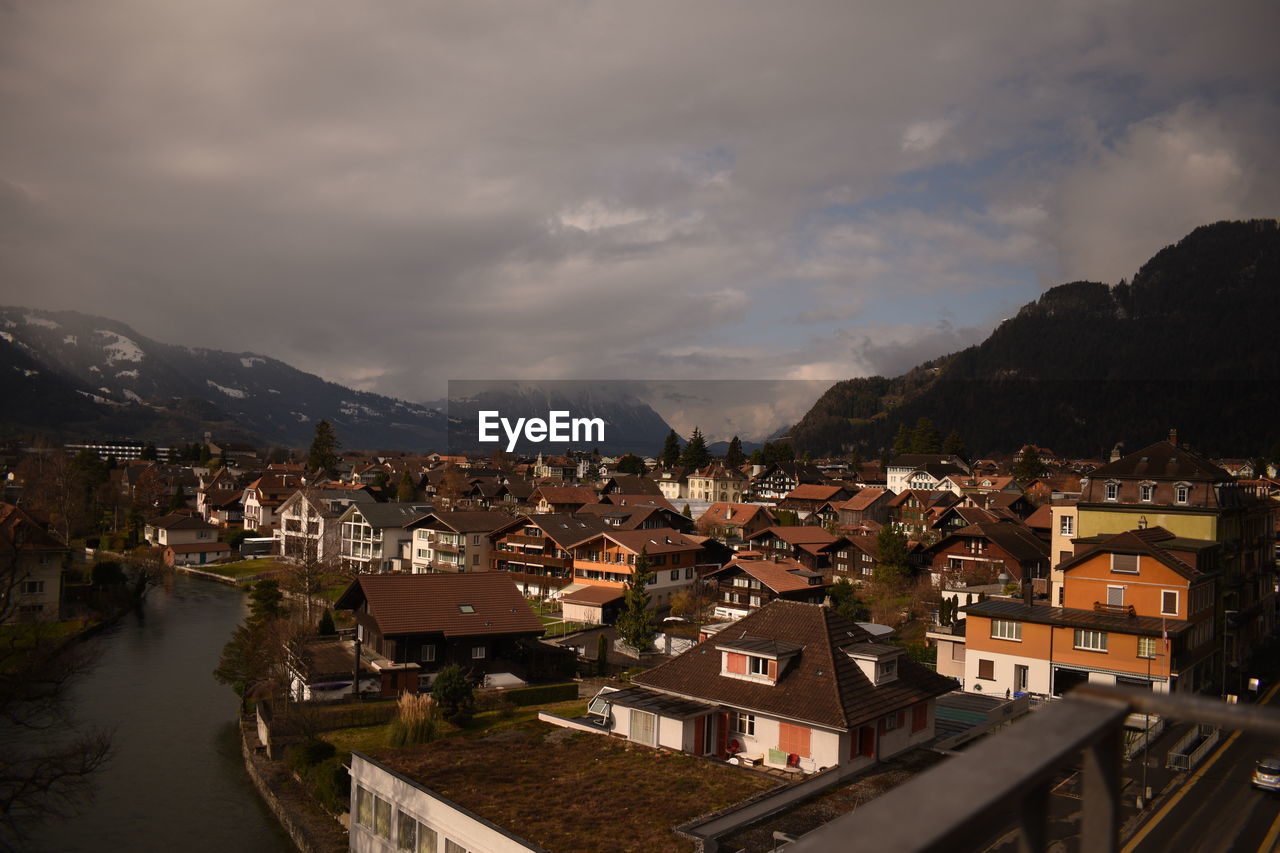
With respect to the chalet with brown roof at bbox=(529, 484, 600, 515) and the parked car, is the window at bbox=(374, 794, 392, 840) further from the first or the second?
the chalet with brown roof at bbox=(529, 484, 600, 515)

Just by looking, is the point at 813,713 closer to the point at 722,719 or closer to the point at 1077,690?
the point at 722,719

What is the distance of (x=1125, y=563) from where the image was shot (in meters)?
25.0

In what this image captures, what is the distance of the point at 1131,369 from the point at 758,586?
130 m

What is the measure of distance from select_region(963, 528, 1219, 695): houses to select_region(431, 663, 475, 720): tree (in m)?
15.9

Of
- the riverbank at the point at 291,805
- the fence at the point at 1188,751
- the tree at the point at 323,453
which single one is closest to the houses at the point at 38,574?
the riverbank at the point at 291,805

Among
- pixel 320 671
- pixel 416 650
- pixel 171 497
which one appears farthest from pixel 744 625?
pixel 171 497

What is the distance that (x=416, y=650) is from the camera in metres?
28.2

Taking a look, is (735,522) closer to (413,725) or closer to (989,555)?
(989,555)

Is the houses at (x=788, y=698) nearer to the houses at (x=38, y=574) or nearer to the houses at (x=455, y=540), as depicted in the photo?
the houses at (x=38, y=574)

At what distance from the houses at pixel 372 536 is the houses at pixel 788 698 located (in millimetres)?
39586

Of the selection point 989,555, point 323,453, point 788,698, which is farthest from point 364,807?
point 323,453

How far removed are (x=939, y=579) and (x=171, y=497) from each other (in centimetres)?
7103

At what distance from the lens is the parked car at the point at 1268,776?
1691cm

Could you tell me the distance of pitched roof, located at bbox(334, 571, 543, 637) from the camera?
2833 cm
